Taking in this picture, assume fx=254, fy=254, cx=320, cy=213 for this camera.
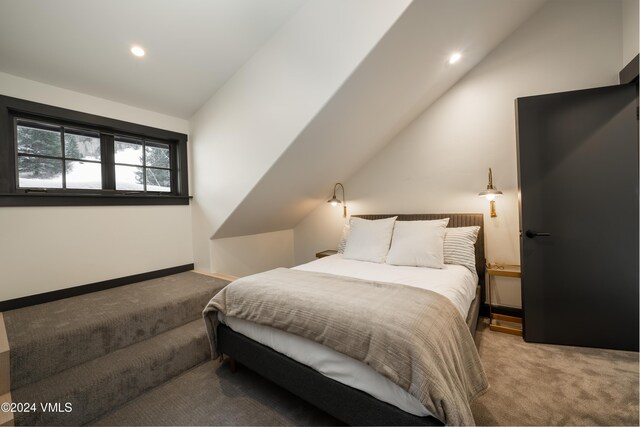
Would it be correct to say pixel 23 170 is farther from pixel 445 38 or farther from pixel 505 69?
pixel 505 69

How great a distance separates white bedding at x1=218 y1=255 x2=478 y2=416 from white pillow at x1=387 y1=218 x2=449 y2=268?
7 cm

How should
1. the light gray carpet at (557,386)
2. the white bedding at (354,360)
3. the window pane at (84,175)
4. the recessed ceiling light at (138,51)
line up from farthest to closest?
1. the window pane at (84,175)
2. the recessed ceiling light at (138,51)
3. the light gray carpet at (557,386)
4. the white bedding at (354,360)

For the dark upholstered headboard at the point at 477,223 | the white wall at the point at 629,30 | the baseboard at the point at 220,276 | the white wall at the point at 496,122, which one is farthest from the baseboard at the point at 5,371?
the white wall at the point at 629,30

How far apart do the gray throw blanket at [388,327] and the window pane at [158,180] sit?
6.43ft

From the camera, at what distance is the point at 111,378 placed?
156cm

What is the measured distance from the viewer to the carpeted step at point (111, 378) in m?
1.38

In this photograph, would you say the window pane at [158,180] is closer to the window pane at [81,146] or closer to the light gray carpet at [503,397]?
the window pane at [81,146]

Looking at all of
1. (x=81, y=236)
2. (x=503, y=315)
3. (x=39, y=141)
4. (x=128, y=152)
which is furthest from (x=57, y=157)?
(x=503, y=315)

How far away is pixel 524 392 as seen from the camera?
1546mm

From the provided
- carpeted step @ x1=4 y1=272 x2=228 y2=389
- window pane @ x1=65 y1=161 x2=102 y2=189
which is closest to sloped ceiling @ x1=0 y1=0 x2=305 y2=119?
window pane @ x1=65 y1=161 x2=102 y2=189

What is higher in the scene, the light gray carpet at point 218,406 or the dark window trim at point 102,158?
the dark window trim at point 102,158

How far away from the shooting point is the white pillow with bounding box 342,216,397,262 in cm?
259

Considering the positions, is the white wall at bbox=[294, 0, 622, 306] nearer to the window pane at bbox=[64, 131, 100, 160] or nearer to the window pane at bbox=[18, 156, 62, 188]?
the window pane at bbox=[64, 131, 100, 160]

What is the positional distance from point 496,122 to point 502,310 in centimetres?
189
